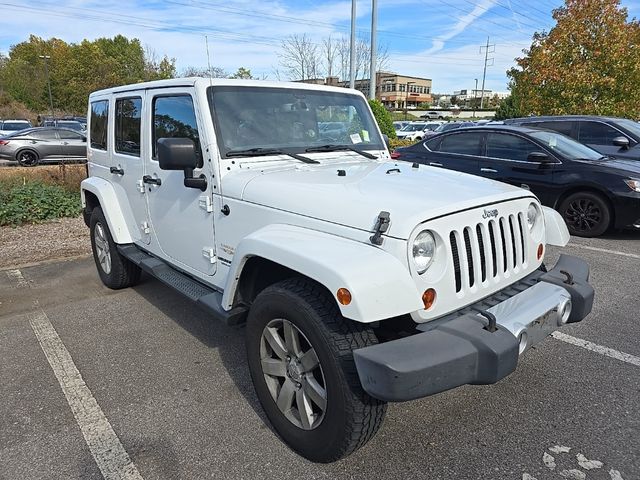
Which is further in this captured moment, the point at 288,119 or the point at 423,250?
the point at 288,119

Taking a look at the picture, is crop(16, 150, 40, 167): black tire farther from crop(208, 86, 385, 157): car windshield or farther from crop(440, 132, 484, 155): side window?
crop(208, 86, 385, 157): car windshield

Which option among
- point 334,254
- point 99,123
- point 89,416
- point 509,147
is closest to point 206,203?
point 334,254

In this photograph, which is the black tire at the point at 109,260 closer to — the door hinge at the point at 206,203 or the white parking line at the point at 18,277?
the white parking line at the point at 18,277

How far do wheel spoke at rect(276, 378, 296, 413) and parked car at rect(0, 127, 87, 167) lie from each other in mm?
15306

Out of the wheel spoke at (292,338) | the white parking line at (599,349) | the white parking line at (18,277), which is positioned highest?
the wheel spoke at (292,338)

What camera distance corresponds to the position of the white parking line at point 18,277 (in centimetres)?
518

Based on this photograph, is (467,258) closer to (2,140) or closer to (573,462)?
(573,462)

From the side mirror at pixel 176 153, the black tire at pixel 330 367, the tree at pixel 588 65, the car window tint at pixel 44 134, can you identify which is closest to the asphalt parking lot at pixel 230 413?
the black tire at pixel 330 367

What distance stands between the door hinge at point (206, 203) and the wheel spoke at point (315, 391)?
4.44 ft

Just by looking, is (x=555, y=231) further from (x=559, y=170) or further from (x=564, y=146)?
(x=564, y=146)

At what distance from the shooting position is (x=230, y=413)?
9.25 ft

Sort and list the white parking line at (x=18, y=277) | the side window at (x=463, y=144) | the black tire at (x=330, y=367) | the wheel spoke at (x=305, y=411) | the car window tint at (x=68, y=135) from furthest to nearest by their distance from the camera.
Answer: the car window tint at (x=68, y=135) → the side window at (x=463, y=144) → the white parking line at (x=18, y=277) → the wheel spoke at (x=305, y=411) → the black tire at (x=330, y=367)

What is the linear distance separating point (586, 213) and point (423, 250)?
579cm

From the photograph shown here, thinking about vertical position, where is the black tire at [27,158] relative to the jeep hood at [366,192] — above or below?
below
